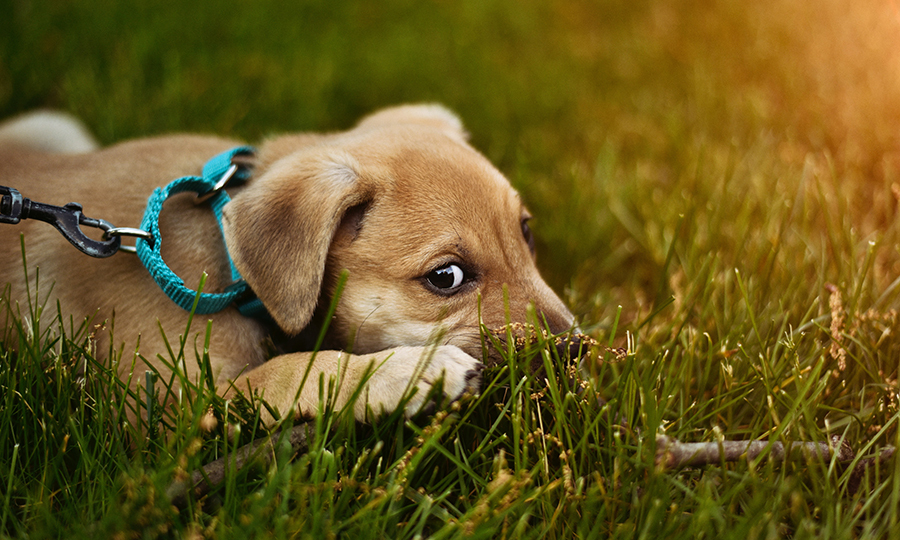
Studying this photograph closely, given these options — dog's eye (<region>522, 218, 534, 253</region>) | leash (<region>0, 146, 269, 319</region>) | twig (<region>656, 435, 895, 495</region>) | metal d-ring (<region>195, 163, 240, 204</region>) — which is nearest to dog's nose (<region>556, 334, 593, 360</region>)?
twig (<region>656, 435, 895, 495</region>)

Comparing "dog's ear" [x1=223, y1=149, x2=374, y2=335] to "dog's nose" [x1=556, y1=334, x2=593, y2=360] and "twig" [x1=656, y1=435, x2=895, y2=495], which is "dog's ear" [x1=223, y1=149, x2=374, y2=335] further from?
"twig" [x1=656, y1=435, x2=895, y2=495]

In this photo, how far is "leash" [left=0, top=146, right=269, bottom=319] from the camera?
2.20 meters

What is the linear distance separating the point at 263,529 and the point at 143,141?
84.2 inches

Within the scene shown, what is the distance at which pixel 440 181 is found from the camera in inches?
101

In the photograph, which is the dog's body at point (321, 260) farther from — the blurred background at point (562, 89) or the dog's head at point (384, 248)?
the blurred background at point (562, 89)

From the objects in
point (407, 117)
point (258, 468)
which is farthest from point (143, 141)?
point (258, 468)

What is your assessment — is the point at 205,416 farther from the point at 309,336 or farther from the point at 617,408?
the point at 617,408

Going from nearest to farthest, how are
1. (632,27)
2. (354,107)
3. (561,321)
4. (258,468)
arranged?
(258,468) → (561,321) → (354,107) → (632,27)

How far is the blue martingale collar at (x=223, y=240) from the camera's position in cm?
224

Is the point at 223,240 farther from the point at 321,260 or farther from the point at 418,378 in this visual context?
the point at 418,378

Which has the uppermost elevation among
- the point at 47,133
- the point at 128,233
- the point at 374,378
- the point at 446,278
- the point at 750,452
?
the point at 47,133

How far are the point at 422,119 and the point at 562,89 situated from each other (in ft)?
8.61

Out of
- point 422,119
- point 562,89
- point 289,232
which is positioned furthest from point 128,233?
point 562,89

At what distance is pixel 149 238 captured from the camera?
2271mm
